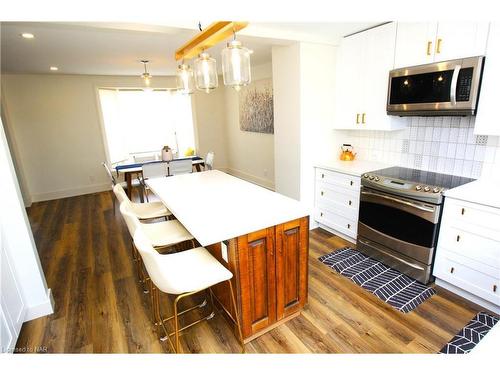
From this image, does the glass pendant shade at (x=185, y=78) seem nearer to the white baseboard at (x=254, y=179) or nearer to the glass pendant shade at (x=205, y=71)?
the glass pendant shade at (x=205, y=71)

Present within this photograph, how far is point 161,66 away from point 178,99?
67.0 inches

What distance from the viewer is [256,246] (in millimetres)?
1648

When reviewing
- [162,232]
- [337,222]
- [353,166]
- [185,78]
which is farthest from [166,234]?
[353,166]

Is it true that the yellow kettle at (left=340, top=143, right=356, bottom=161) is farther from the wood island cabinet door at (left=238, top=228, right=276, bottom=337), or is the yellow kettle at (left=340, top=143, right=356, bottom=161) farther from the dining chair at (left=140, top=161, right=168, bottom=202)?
the dining chair at (left=140, top=161, right=168, bottom=202)

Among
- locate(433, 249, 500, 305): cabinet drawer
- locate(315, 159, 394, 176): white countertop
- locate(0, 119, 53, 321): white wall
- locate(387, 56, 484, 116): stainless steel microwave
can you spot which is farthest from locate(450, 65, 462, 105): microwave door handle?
locate(0, 119, 53, 321): white wall

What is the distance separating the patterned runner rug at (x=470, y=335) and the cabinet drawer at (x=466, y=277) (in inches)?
5.7

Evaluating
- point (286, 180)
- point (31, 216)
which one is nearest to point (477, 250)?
point (286, 180)

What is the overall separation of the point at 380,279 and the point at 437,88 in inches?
66.2

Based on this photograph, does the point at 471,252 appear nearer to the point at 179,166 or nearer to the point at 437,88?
the point at 437,88

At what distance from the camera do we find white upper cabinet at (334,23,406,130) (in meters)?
2.63

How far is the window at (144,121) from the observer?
5668 mm

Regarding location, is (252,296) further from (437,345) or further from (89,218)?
(89,218)

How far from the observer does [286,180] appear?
11.1ft

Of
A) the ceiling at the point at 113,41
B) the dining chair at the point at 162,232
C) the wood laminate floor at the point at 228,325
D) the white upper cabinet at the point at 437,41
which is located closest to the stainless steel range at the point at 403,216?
the wood laminate floor at the point at 228,325
